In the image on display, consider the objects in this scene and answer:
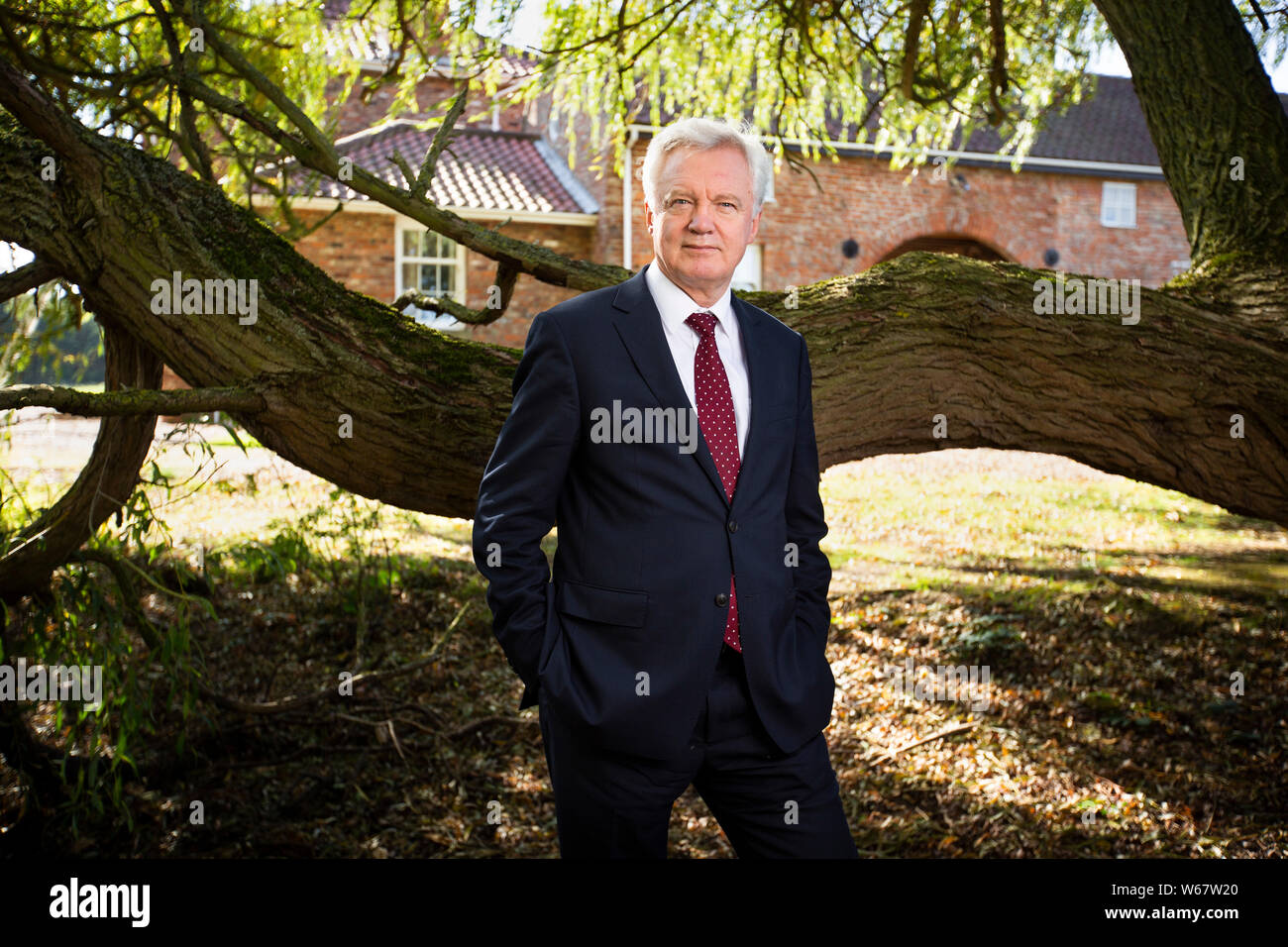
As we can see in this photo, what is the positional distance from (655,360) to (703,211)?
37cm

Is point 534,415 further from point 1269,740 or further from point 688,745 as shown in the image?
point 1269,740

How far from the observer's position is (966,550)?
9773mm

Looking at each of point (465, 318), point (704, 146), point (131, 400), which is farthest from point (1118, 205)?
point (131, 400)

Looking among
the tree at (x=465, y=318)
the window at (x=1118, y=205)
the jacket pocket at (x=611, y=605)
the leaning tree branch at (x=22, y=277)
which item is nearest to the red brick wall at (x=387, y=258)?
the window at (x=1118, y=205)

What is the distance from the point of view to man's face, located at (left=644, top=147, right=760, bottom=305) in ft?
8.48

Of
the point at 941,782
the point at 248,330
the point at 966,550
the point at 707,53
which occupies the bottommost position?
the point at 941,782

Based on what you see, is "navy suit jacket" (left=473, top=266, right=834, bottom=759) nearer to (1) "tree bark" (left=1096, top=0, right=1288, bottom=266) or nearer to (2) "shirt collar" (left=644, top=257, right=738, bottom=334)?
(2) "shirt collar" (left=644, top=257, right=738, bottom=334)

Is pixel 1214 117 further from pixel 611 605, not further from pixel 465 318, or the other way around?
pixel 611 605

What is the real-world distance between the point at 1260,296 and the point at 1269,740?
2.50 m

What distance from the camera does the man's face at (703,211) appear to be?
2584 mm

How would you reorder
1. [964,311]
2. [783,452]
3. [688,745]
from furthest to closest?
[964,311] → [783,452] → [688,745]

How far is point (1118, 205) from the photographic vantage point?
21812 millimetres

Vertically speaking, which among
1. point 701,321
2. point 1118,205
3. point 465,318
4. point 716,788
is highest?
point 1118,205
